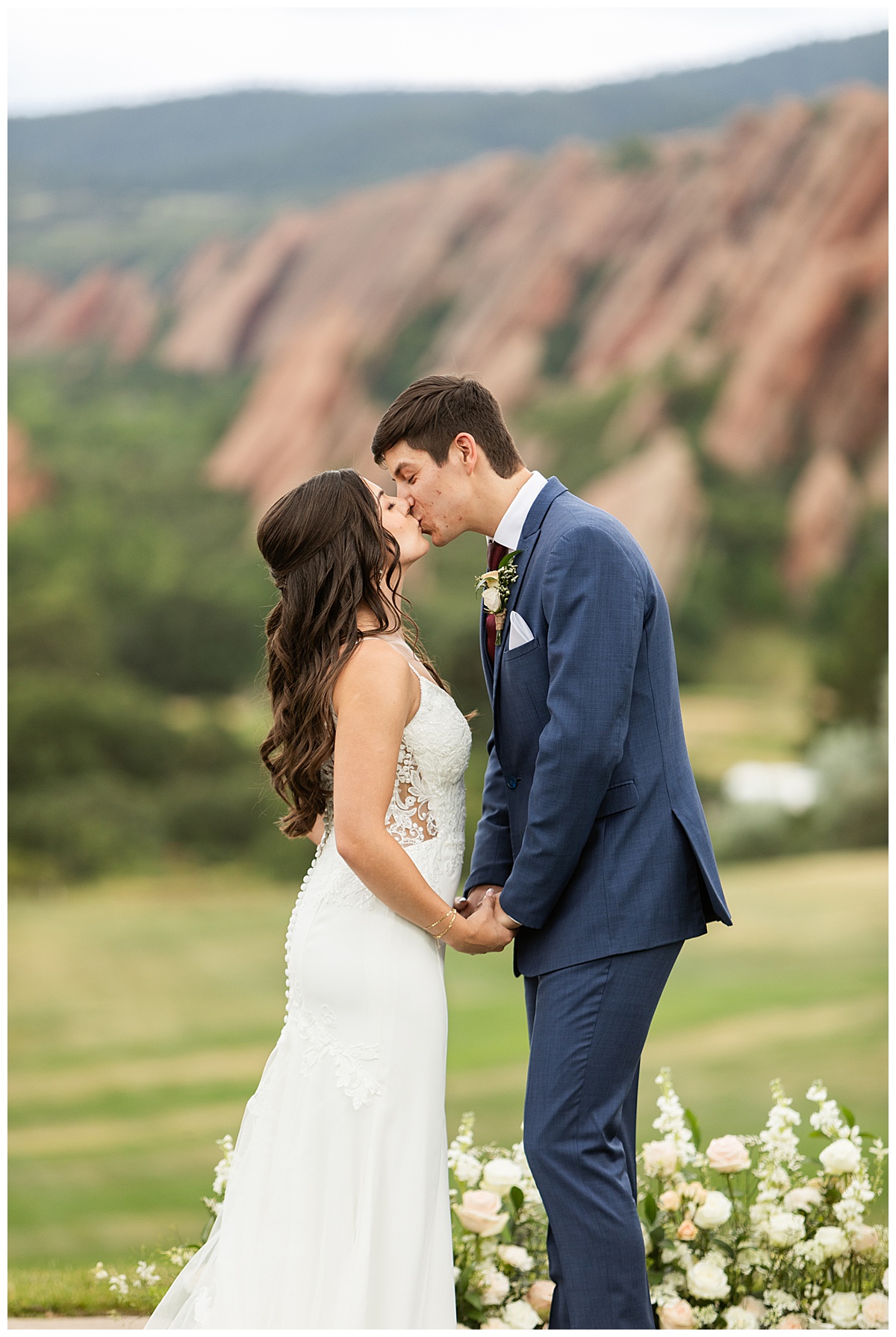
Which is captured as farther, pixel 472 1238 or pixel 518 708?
pixel 472 1238

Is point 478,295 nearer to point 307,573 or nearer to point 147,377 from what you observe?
point 147,377

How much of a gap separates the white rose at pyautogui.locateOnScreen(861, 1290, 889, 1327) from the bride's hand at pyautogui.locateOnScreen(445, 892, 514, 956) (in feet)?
4.42

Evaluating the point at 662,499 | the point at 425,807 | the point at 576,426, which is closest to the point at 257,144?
the point at 576,426

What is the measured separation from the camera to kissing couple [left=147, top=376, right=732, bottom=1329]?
91.4 inches

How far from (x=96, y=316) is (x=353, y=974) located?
582 inches

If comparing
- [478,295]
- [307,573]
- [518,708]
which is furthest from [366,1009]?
[478,295]

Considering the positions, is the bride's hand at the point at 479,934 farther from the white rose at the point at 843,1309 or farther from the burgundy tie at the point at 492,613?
the white rose at the point at 843,1309

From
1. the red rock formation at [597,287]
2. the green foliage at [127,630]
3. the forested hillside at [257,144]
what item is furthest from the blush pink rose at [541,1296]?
the forested hillside at [257,144]

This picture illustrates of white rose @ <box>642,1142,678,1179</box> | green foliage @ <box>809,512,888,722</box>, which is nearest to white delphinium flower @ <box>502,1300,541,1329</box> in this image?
white rose @ <box>642,1142,678,1179</box>

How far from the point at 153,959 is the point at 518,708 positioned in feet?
41.1

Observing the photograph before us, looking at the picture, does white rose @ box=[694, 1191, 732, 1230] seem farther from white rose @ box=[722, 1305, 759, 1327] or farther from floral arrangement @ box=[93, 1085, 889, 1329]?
white rose @ box=[722, 1305, 759, 1327]

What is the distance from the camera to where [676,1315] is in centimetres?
285

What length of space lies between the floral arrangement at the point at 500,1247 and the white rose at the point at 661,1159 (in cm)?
29

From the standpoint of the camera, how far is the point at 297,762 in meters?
2.54
